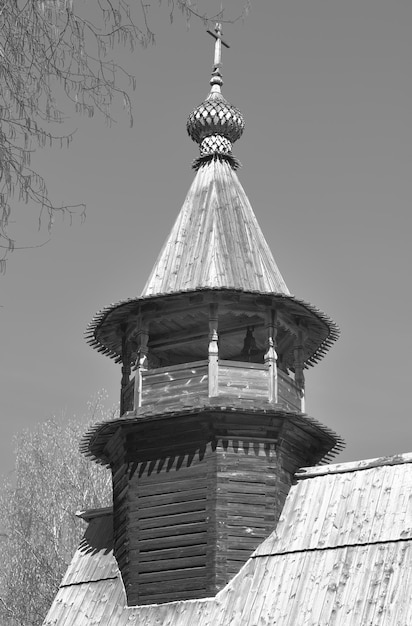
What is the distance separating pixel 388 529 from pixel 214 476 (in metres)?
2.62

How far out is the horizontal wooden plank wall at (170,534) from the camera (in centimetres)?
1623

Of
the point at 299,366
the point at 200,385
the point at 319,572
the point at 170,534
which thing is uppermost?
the point at 299,366

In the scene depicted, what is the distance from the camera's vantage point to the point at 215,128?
65.2 feet

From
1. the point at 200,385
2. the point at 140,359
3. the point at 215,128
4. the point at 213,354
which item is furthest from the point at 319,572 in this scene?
the point at 215,128

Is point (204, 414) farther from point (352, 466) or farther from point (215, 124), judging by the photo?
point (215, 124)

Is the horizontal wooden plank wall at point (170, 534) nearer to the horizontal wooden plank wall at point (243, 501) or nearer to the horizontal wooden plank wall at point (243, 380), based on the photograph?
the horizontal wooden plank wall at point (243, 501)

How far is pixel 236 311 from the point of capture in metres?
17.7

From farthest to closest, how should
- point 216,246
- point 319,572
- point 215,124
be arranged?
point 215,124 < point 216,246 < point 319,572

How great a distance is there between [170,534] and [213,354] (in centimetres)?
272

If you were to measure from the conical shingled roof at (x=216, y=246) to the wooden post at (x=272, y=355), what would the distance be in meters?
0.46

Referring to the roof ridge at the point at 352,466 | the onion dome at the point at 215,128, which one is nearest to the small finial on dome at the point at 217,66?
the onion dome at the point at 215,128

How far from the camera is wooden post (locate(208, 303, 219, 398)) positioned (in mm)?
16859

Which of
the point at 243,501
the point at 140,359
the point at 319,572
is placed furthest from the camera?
the point at 140,359

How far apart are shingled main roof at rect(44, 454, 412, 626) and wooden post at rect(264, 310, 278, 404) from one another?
1348 mm
